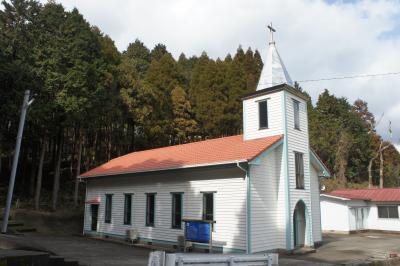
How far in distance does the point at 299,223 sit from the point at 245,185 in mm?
4284

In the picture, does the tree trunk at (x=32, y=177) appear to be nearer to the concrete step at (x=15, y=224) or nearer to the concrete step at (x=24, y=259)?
the concrete step at (x=15, y=224)

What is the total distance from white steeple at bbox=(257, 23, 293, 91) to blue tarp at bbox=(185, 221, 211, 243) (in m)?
7.37

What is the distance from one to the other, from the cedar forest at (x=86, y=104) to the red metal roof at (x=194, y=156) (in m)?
5.39

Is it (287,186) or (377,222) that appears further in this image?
(377,222)

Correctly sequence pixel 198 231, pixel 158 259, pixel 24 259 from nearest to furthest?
pixel 158 259 → pixel 24 259 → pixel 198 231

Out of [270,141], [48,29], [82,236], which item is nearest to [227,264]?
[270,141]

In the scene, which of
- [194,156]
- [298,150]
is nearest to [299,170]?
[298,150]

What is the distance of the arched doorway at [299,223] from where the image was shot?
1680cm

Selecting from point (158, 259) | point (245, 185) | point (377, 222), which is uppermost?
point (245, 185)

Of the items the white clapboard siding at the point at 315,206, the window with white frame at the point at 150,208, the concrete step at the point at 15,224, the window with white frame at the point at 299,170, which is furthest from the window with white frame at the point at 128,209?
the white clapboard siding at the point at 315,206

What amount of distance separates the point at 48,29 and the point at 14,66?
5279 millimetres

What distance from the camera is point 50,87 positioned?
23641 millimetres

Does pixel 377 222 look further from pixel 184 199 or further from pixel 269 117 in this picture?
pixel 184 199

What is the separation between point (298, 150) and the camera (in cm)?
1691
